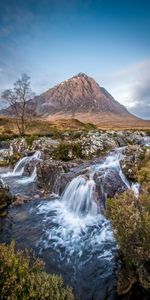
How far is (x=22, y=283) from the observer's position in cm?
549

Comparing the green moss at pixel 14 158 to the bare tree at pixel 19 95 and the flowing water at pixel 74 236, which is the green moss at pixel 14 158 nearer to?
the flowing water at pixel 74 236

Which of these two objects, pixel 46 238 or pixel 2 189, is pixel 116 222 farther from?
pixel 2 189

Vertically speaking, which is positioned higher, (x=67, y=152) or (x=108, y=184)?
(x=67, y=152)

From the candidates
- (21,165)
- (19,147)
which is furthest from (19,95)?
(21,165)

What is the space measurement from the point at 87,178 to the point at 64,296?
11302mm

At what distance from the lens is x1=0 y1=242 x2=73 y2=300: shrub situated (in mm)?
5355

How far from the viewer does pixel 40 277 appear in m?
5.82

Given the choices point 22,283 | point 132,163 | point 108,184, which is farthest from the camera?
point 132,163

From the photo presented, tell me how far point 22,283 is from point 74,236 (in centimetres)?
751

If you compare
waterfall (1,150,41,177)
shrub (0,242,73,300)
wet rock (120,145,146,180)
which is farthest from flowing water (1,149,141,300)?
waterfall (1,150,41,177)

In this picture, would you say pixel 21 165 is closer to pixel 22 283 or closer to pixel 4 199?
pixel 4 199

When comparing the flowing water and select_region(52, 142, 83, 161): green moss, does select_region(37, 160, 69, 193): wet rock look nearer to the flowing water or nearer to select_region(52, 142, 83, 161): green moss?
the flowing water

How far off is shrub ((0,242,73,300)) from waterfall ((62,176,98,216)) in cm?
904

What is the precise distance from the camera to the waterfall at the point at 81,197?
15.2 meters
